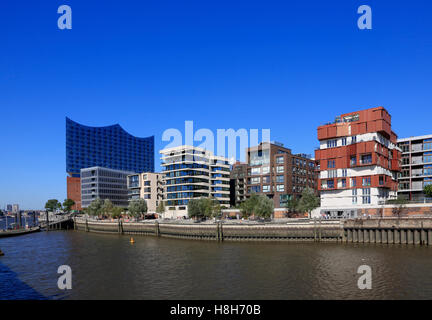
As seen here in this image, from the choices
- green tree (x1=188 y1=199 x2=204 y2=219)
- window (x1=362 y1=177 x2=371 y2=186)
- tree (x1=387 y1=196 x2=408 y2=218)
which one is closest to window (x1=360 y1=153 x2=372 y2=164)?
window (x1=362 y1=177 x2=371 y2=186)

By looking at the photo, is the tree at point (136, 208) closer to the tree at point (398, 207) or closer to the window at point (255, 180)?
the window at point (255, 180)

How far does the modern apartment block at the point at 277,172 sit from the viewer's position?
14950 centimetres

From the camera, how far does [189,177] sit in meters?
172

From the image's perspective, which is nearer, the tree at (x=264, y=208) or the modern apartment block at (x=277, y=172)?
the tree at (x=264, y=208)

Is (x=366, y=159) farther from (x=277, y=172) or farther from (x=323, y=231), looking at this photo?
(x=277, y=172)

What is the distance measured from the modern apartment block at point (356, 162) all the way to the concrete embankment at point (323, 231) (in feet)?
81.9

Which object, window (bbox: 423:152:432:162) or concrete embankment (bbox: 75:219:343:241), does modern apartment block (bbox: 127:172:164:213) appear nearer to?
concrete embankment (bbox: 75:219:343:241)

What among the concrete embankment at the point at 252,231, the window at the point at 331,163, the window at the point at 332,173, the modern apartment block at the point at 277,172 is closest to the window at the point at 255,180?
the modern apartment block at the point at 277,172

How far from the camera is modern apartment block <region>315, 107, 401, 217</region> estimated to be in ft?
358

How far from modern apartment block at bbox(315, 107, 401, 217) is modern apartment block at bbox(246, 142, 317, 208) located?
29.5 m

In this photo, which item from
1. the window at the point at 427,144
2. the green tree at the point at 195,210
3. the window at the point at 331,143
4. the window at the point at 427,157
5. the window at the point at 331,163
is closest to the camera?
the window at the point at 331,163

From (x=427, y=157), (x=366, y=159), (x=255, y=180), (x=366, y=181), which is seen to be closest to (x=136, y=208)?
(x=255, y=180)
